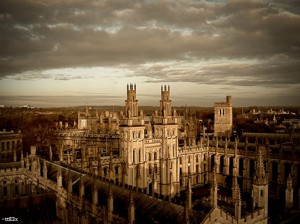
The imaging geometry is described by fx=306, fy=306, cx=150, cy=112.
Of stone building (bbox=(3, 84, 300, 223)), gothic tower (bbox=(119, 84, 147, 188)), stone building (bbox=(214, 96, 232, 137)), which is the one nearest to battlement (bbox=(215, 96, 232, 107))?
stone building (bbox=(214, 96, 232, 137))

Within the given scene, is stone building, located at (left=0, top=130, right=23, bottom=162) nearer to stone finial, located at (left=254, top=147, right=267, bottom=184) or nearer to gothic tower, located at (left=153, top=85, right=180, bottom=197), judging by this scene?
gothic tower, located at (left=153, top=85, right=180, bottom=197)

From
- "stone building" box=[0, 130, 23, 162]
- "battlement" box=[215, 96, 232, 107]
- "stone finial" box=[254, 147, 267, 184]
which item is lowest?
"stone building" box=[0, 130, 23, 162]

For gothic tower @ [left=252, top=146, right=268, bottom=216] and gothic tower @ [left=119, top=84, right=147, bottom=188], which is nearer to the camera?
gothic tower @ [left=252, top=146, right=268, bottom=216]

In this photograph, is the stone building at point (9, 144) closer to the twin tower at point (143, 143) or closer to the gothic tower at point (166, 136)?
the twin tower at point (143, 143)

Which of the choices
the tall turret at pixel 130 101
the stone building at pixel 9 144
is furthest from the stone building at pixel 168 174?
the stone building at pixel 9 144

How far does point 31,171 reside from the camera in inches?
1283

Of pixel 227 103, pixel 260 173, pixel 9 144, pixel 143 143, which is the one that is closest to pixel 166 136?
pixel 143 143

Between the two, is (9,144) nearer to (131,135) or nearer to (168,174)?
(131,135)

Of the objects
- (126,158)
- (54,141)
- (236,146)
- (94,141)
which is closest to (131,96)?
(126,158)

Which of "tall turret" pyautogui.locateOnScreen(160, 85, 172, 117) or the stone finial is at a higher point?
"tall turret" pyautogui.locateOnScreen(160, 85, 172, 117)

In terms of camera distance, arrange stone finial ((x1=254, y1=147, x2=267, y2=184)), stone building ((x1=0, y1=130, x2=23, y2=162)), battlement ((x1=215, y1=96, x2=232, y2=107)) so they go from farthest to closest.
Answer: battlement ((x1=215, y1=96, x2=232, y2=107)) → stone building ((x1=0, y1=130, x2=23, y2=162)) → stone finial ((x1=254, y1=147, x2=267, y2=184))

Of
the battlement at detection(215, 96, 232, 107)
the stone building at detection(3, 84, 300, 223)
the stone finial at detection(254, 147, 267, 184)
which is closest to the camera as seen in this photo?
the stone building at detection(3, 84, 300, 223)

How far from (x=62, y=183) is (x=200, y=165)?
25077 mm

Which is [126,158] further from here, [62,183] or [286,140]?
[286,140]
